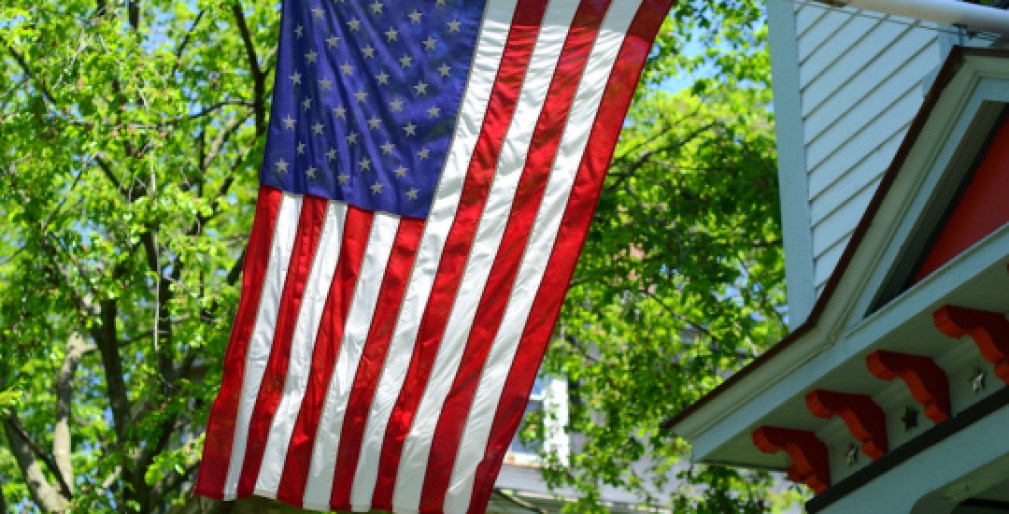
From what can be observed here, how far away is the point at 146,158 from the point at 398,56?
7243mm

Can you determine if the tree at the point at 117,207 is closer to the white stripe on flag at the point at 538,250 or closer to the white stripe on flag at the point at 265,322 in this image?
the white stripe on flag at the point at 265,322

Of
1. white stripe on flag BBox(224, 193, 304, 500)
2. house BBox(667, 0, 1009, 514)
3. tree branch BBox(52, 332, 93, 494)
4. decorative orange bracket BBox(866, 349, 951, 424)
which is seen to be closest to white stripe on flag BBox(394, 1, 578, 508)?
white stripe on flag BBox(224, 193, 304, 500)

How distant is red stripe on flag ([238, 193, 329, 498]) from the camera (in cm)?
825

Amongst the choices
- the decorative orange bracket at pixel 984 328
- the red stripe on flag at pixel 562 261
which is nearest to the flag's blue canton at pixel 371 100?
the red stripe on flag at pixel 562 261

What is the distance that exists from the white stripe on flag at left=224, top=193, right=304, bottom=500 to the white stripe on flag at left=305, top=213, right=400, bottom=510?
0.41m

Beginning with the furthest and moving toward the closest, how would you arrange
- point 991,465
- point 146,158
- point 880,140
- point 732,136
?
point 732,136, point 146,158, point 880,140, point 991,465

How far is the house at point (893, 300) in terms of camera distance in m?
7.29

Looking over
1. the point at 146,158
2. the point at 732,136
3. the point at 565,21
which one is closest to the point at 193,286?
the point at 146,158

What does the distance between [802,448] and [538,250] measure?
205cm

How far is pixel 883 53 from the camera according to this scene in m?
9.40

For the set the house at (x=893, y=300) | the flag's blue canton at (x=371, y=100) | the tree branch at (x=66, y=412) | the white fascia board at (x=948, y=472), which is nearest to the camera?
the white fascia board at (x=948, y=472)

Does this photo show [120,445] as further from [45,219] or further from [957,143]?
[957,143]

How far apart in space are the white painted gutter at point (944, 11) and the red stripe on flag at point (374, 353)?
2.82 metres

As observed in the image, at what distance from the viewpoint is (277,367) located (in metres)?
8.29
